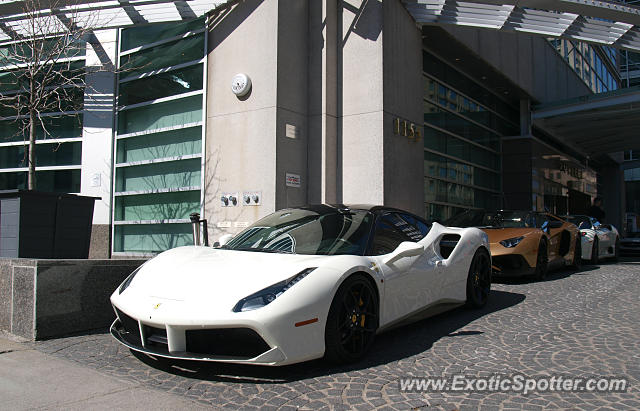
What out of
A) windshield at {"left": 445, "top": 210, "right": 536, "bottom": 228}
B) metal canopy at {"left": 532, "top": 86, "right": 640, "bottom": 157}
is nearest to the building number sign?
windshield at {"left": 445, "top": 210, "right": 536, "bottom": 228}

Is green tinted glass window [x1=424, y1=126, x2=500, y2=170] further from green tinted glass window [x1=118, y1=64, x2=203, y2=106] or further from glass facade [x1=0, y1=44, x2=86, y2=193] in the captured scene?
glass facade [x1=0, y1=44, x2=86, y2=193]

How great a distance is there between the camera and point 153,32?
1221 centimetres

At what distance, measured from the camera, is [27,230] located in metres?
5.93

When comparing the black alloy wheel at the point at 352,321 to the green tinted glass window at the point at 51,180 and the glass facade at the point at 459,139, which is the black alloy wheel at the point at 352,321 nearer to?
the glass facade at the point at 459,139

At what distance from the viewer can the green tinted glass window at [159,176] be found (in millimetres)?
11188

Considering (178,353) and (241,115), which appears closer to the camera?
(178,353)

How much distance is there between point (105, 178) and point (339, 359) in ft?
33.8

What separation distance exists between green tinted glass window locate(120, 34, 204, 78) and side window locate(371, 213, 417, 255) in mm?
7785

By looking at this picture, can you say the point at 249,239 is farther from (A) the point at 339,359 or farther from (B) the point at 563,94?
(B) the point at 563,94

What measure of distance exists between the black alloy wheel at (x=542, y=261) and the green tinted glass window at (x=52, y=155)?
10587mm

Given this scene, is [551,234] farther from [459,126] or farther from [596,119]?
[596,119]

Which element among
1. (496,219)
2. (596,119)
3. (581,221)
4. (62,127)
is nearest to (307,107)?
(496,219)

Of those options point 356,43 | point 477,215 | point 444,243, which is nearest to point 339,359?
point 444,243

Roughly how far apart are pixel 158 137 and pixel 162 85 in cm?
119
